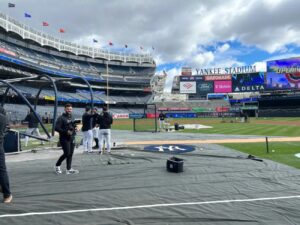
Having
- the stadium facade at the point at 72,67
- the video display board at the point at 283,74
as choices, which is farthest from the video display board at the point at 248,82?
the stadium facade at the point at 72,67

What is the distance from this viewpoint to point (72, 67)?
8225cm

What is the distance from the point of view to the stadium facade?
5853cm

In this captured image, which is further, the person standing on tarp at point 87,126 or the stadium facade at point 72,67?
the stadium facade at point 72,67

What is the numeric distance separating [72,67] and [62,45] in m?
6.84

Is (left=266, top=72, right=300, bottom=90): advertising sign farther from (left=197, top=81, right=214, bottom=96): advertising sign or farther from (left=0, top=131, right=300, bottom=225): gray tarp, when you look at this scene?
(left=0, top=131, right=300, bottom=225): gray tarp

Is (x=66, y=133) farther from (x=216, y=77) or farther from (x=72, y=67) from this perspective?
(x=72, y=67)

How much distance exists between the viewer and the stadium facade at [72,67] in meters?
58.5

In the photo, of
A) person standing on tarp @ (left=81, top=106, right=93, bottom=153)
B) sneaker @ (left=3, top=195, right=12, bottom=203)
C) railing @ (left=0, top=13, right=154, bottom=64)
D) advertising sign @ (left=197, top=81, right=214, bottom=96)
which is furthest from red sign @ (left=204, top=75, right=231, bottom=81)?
sneaker @ (left=3, top=195, right=12, bottom=203)

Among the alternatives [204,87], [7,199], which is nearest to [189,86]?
[204,87]

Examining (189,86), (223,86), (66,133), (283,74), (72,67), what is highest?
(72,67)

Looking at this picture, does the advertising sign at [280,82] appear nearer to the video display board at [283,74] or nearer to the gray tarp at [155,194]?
the video display board at [283,74]

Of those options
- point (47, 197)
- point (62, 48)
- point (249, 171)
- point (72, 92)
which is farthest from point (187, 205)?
point (62, 48)

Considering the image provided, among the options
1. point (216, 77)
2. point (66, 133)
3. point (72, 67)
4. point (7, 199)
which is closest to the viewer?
point (7, 199)

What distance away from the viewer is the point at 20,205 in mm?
5430
